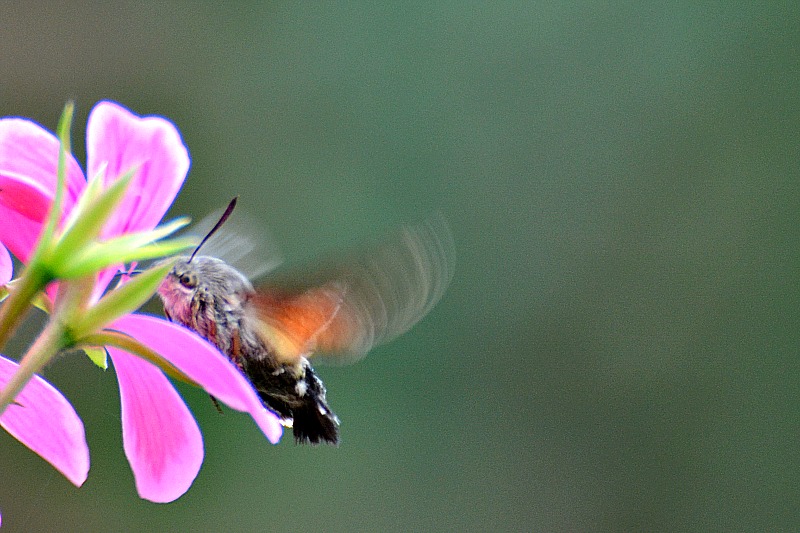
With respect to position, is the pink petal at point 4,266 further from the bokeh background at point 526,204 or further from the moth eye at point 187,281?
the bokeh background at point 526,204

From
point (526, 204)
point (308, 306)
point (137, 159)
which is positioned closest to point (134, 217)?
point (137, 159)

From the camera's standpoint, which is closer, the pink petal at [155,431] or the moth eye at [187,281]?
the pink petal at [155,431]

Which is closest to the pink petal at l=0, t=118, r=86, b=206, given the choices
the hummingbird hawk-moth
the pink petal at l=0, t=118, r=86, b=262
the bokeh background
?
the pink petal at l=0, t=118, r=86, b=262

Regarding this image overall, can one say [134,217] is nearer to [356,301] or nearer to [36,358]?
[36,358]

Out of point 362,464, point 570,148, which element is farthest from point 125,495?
point 570,148

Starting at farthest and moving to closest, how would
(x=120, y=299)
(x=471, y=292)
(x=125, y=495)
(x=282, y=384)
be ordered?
1. (x=471, y=292)
2. (x=125, y=495)
3. (x=282, y=384)
4. (x=120, y=299)

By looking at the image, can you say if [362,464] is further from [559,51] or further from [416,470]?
[559,51]

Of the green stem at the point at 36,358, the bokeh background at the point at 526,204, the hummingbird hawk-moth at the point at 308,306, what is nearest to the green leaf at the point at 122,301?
the green stem at the point at 36,358
